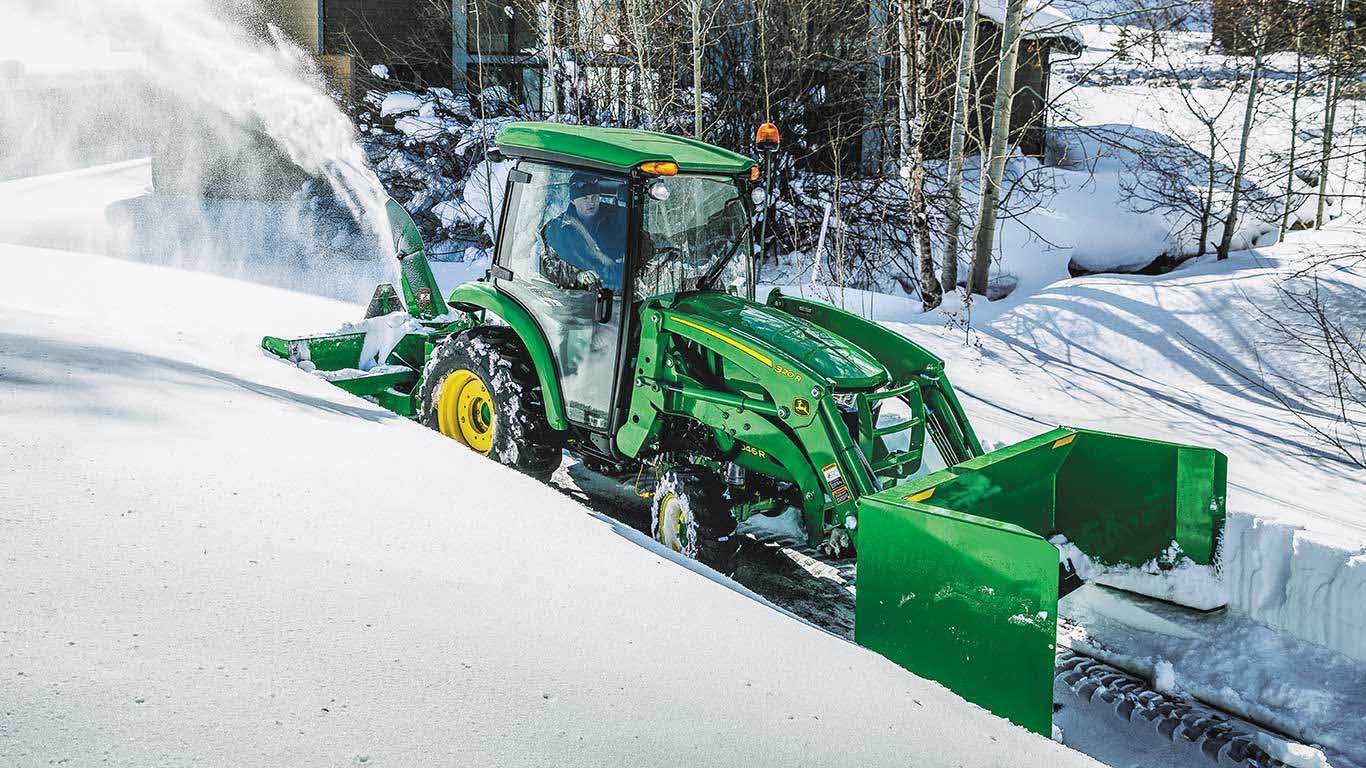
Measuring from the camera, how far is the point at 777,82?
50.9 ft

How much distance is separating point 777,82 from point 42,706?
14.5 metres

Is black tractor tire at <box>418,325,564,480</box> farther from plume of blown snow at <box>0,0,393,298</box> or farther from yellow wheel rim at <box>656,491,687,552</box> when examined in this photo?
plume of blown snow at <box>0,0,393,298</box>

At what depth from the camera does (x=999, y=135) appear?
11422 mm

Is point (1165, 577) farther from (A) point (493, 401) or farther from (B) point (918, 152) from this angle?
(B) point (918, 152)

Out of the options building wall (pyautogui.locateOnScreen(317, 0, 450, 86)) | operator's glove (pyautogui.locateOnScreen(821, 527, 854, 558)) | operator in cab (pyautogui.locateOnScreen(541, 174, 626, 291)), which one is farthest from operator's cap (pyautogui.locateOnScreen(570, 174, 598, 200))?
building wall (pyautogui.locateOnScreen(317, 0, 450, 86))

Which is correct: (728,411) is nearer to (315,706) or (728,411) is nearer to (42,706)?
(315,706)

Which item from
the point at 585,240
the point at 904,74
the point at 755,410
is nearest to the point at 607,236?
the point at 585,240

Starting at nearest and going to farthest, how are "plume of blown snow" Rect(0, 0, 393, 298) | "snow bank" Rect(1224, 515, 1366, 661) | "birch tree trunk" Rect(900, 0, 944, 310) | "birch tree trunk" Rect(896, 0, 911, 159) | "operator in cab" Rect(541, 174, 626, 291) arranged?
"snow bank" Rect(1224, 515, 1366, 661) < "operator in cab" Rect(541, 174, 626, 291) < "birch tree trunk" Rect(900, 0, 944, 310) < "birch tree trunk" Rect(896, 0, 911, 159) < "plume of blown snow" Rect(0, 0, 393, 298)

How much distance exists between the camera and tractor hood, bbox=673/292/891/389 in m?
4.93

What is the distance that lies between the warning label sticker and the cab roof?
1.65 metres

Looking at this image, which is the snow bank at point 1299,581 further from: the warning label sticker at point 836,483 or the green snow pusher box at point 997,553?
the warning label sticker at point 836,483

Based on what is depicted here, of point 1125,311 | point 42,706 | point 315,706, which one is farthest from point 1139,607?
point 1125,311

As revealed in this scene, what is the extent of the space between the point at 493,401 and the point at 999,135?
7373 millimetres

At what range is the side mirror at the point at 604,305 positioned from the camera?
5.45 m
